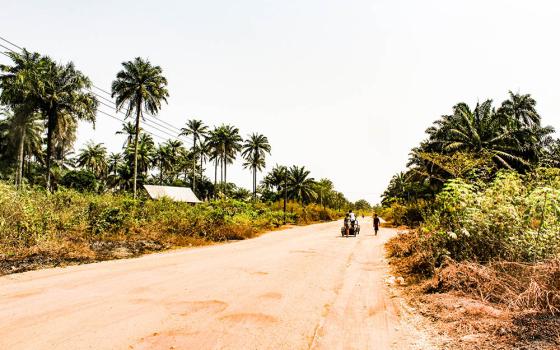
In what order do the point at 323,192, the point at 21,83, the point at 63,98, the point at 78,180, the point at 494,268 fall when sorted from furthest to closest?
the point at 323,192 → the point at 78,180 → the point at 63,98 → the point at 21,83 → the point at 494,268

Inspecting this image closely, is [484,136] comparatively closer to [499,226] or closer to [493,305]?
[499,226]

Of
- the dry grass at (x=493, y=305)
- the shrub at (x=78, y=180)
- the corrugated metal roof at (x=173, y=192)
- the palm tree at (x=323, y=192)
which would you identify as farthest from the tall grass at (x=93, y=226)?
the palm tree at (x=323, y=192)

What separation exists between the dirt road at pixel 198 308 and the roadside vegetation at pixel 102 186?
356cm

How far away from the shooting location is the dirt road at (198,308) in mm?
4855

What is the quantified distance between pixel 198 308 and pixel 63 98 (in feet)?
114

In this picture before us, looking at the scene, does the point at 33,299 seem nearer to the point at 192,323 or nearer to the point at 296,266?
the point at 192,323

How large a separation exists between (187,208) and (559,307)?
66.5 ft

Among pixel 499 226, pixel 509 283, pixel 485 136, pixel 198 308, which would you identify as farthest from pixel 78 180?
pixel 509 283

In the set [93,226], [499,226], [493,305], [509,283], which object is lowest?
[493,305]

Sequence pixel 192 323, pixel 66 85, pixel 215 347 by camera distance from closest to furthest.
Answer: pixel 215 347, pixel 192 323, pixel 66 85

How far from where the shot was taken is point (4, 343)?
466 centimetres

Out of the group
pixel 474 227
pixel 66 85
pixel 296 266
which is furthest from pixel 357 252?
pixel 66 85

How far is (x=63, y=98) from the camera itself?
33.1 metres

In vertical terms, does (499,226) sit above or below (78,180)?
below
